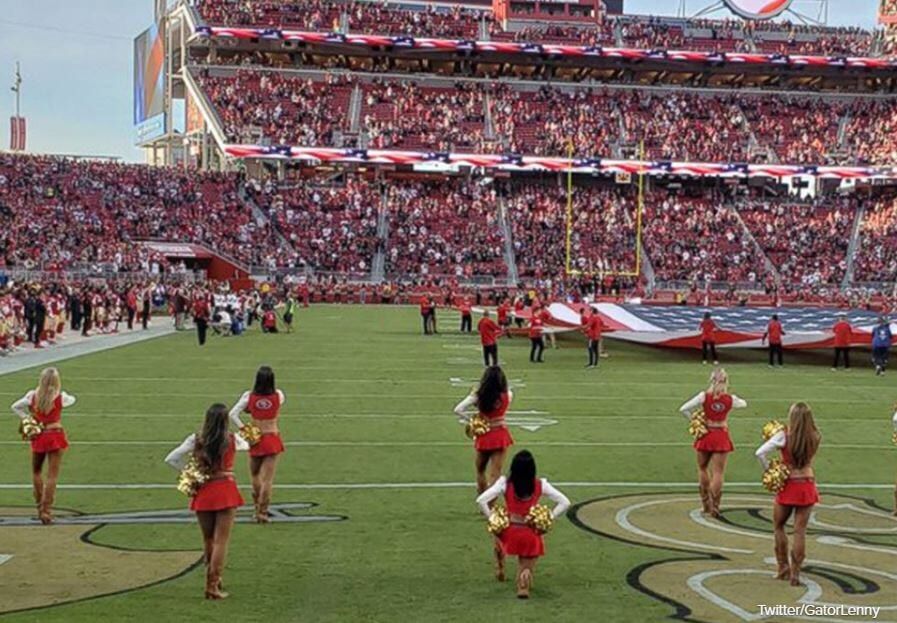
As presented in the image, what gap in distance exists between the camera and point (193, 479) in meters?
7.69

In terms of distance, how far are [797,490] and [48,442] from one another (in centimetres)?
639

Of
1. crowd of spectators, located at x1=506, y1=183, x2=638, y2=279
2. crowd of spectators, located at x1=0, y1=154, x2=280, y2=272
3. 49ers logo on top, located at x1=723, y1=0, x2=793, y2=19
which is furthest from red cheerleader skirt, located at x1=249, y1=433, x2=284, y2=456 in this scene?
49ers logo on top, located at x1=723, y1=0, x2=793, y2=19

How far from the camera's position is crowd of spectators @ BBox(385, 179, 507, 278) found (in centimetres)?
5428

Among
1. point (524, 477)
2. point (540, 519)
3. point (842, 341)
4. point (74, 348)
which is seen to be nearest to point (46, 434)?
point (524, 477)

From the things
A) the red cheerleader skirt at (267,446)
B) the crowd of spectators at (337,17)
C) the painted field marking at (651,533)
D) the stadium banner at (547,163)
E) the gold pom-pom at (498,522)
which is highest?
the crowd of spectators at (337,17)

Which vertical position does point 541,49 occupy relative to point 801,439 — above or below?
above

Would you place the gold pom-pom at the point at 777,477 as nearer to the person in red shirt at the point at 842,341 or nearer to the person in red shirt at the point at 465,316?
the person in red shirt at the point at 842,341

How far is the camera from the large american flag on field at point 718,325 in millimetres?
26938

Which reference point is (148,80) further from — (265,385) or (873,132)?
(265,385)

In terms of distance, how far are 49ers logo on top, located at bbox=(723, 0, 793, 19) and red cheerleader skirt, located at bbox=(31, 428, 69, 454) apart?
6436cm

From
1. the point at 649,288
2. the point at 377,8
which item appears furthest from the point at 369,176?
the point at 649,288

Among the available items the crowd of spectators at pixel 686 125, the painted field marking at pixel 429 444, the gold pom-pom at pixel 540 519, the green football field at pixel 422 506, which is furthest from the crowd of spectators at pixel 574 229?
the gold pom-pom at pixel 540 519

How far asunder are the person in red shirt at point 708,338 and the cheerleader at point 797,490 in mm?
18729

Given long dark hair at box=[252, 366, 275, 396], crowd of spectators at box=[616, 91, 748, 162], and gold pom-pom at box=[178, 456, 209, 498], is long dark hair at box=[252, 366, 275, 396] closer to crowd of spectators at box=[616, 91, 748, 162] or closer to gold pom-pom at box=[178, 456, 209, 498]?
gold pom-pom at box=[178, 456, 209, 498]
